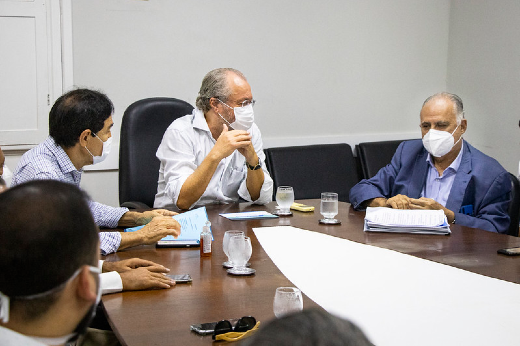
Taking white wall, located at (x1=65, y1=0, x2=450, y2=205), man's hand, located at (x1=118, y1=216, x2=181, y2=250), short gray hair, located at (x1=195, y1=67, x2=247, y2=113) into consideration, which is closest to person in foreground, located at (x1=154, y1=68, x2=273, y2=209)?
short gray hair, located at (x1=195, y1=67, x2=247, y2=113)

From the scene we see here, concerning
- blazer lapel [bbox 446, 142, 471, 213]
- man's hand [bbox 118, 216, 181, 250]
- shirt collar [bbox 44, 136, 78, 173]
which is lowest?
man's hand [bbox 118, 216, 181, 250]

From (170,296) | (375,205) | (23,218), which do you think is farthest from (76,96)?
(23,218)

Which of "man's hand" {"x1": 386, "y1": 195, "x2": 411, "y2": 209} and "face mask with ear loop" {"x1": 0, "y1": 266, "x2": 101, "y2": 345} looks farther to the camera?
"man's hand" {"x1": 386, "y1": 195, "x2": 411, "y2": 209}

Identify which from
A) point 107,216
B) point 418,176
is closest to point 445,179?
point 418,176

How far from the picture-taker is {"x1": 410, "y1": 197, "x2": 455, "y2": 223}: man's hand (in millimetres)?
2764

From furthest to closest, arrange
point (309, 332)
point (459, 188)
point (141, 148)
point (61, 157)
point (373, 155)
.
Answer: point (373, 155) < point (141, 148) < point (459, 188) < point (61, 157) < point (309, 332)

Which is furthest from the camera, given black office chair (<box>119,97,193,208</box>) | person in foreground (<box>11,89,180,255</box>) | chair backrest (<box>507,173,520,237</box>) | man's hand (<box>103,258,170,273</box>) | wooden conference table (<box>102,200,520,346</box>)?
black office chair (<box>119,97,193,208</box>)

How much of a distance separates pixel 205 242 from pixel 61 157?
782mm

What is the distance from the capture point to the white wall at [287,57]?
420 cm

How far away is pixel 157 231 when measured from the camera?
7.37 feet

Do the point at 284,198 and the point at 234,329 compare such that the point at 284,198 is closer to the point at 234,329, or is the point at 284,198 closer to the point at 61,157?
the point at 61,157

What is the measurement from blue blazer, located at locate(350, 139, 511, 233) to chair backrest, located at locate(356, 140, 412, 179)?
1663mm

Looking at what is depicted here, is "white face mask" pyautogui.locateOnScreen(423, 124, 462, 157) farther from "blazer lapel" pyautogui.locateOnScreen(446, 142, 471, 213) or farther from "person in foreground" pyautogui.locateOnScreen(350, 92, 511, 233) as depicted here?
"blazer lapel" pyautogui.locateOnScreen(446, 142, 471, 213)

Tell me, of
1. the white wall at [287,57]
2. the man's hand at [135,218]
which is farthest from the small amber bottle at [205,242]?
the white wall at [287,57]
